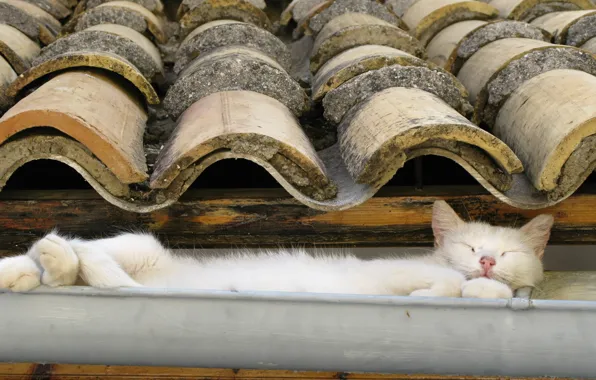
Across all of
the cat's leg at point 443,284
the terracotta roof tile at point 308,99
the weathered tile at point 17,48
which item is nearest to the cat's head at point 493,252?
the cat's leg at point 443,284

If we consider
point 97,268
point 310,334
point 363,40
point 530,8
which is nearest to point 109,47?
point 363,40

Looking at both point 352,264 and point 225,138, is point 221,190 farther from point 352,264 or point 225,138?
point 352,264

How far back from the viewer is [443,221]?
2.42 m

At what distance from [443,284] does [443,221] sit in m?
0.23

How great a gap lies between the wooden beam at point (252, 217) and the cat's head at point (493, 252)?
0.30m

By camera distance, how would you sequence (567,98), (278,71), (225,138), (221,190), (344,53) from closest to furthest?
(225,138)
(567,98)
(221,190)
(278,71)
(344,53)

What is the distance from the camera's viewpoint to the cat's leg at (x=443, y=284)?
2.26 m

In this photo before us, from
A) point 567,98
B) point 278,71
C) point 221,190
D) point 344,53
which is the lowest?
point 221,190

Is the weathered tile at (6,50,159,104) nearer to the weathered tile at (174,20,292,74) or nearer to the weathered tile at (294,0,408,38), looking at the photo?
the weathered tile at (174,20,292,74)

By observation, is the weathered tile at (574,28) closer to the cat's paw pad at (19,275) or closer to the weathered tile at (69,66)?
the weathered tile at (69,66)

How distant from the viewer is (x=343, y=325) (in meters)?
1.51

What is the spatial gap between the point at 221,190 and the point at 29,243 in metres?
0.63

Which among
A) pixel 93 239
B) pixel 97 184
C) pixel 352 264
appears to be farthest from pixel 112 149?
pixel 352 264

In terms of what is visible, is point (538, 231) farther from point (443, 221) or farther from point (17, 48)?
point (17, 48)
